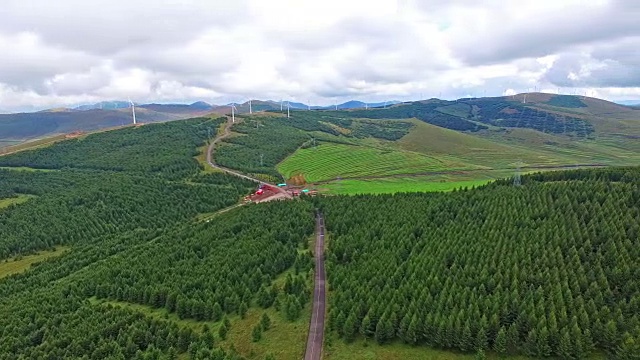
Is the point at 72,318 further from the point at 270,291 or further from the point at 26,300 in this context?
the point at 270,291

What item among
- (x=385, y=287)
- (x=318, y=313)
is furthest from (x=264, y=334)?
(x=385, y=287)

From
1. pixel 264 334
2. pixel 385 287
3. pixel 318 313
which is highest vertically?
pixel 385 287

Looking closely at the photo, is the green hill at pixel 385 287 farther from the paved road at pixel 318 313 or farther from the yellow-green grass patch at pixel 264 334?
the paved road at pixel 318 313

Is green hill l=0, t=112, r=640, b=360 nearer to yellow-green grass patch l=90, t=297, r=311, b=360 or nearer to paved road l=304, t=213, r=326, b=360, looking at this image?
yellow-green grass patch l=90, t=297, r=311, b=360

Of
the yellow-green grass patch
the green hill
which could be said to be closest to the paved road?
the yellow-green grass patch

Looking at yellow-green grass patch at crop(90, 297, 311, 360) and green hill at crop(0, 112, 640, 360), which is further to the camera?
yellow-green grass patch at crop(90, 297, 311, 360)

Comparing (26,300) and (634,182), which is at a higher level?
(634,182)

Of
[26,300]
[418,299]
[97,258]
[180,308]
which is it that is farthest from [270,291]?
[97,258]

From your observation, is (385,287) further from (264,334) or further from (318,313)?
(264,334)

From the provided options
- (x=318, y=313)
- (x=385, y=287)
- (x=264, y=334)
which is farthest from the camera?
(x=318, y=313)
